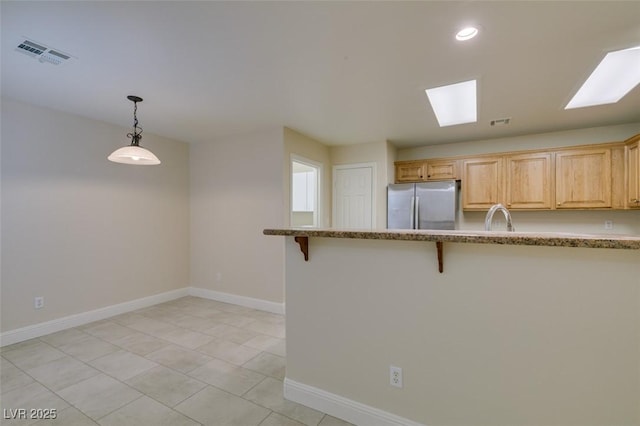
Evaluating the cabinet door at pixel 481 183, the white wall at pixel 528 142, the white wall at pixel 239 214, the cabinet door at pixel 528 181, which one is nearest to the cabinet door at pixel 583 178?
the cabinet door at pixel 528 181

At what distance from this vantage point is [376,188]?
462cm

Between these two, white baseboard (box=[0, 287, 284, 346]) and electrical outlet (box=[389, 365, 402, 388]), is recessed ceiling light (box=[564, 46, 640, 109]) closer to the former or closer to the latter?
electrical outlet (box=[389, 365, 402, 388])

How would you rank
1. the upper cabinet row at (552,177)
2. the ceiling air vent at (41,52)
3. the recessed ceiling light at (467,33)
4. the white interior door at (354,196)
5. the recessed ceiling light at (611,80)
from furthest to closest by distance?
the white interior door at (354,196) < the upper cabinet row at (552,177) < the recessed ceiling light at (611,80) < the ceiling air vent at (41,52) < the recessed ceiling light at (467,33)

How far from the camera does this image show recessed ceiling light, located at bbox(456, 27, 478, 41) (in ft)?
6.05

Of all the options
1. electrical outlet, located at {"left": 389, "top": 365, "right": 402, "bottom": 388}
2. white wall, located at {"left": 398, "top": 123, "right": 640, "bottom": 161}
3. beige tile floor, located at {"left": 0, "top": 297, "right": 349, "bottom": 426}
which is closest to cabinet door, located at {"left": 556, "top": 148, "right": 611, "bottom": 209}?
white wall, located at {"left": 398, "top": 123, "right": 640, "bottom": 161}

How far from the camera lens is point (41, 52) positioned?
2.10 m

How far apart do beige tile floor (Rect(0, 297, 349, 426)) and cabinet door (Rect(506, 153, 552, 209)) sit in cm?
368

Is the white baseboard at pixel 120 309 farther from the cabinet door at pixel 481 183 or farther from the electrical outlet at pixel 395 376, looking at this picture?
the cabinet door at pixel 481 183

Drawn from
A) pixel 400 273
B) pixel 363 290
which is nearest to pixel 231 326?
pixel 363 290

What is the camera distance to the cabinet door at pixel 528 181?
3.91 metres

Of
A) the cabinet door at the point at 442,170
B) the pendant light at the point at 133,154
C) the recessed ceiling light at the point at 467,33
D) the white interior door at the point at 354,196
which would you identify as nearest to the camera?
the recessed ceiling light at the point at 467,33

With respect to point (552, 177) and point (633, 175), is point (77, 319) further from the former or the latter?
point (633, 175)

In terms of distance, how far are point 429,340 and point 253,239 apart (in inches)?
118

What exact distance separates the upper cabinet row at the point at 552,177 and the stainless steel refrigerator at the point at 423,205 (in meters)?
0.34
